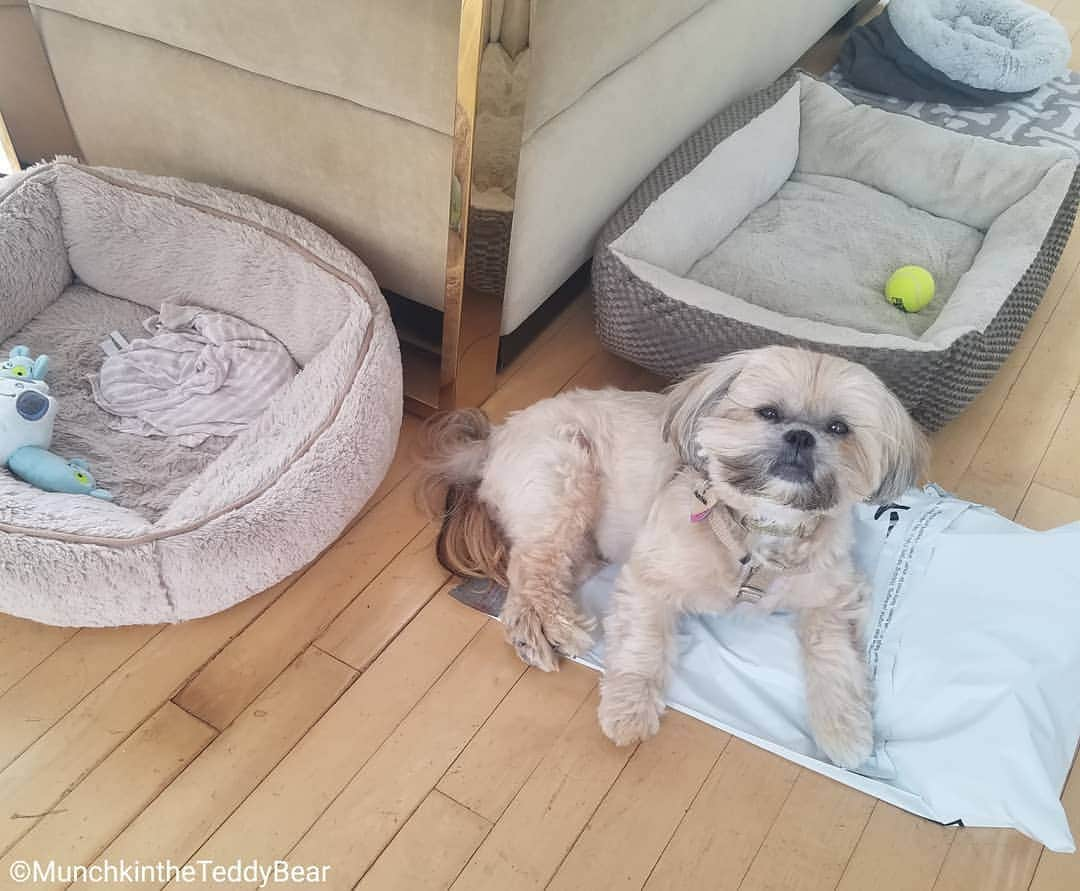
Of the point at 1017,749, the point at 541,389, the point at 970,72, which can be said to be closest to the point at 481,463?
the point at 541,389

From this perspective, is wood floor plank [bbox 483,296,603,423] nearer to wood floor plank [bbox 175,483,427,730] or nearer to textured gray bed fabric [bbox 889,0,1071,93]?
wood floor plank [bbox 175,483,427,730]

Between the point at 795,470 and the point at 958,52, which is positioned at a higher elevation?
the point at 795,470

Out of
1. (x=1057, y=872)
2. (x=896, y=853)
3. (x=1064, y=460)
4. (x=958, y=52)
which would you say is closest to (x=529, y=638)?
(x=896, y=853)

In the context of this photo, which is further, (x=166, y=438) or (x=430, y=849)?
(x=166, y=438)

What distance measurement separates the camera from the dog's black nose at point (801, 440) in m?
1.29

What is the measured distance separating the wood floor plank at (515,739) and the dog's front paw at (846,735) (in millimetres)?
387

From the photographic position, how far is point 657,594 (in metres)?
1.53

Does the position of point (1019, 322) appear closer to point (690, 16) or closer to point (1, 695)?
point (690, 16)

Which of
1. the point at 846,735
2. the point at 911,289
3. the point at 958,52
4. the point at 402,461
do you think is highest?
the point at 958,52

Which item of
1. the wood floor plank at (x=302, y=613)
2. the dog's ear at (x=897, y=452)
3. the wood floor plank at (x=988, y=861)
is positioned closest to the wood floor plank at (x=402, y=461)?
the wood floor plank at (x=302, y=613)

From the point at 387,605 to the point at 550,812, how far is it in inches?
18.8

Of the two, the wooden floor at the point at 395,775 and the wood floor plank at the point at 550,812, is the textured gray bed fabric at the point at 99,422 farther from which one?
the wood floor plank at the point at 550,812

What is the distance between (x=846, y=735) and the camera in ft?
4.78

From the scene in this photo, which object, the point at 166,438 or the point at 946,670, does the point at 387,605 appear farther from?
the point at 946,670
